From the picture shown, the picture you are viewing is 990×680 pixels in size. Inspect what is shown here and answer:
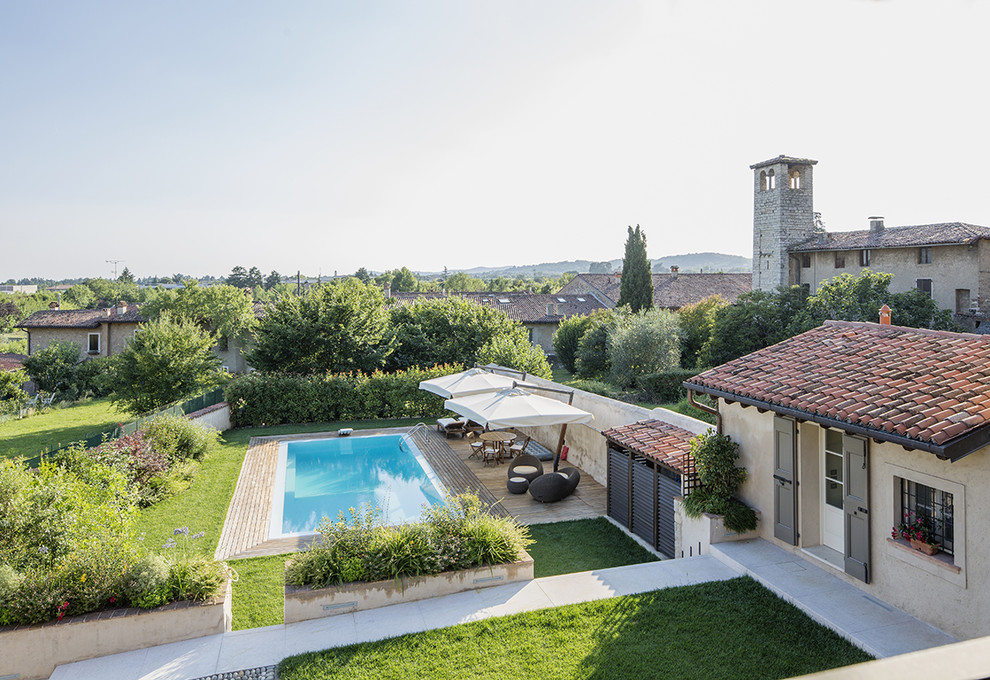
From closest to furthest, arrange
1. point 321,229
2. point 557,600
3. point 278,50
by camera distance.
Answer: point 557,600 < point 278,50 < point 321,229

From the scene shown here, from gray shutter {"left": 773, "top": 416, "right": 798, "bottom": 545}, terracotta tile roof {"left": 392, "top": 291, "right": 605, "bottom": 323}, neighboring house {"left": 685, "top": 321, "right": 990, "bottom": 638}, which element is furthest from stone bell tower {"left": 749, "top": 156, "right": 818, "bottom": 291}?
gray shutter {"left": 773, "top": 416, "right": 798, "bottom": 545}

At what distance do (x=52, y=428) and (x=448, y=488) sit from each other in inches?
731

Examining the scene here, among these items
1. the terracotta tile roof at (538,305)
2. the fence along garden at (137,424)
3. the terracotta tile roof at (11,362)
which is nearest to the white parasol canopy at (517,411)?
the fence along garden at (137,424)

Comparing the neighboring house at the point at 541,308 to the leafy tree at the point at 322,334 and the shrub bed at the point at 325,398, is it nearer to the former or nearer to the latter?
the leafy tree at the point at 322,334

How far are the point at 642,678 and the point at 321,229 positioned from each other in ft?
107

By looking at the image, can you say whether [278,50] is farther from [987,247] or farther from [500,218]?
[987,247]

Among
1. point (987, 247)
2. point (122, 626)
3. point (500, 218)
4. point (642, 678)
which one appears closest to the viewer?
point (642, 678)

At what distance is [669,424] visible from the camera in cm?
1272

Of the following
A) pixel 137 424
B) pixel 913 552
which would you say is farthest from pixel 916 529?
pixel 137 424

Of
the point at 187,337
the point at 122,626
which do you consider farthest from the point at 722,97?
the point at 187,337

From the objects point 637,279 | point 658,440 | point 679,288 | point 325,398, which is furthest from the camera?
point 679,288

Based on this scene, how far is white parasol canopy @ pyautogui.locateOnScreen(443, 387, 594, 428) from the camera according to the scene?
44.8 feet

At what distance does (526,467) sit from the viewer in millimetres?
15039

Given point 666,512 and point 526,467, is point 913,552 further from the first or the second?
point 526,467
